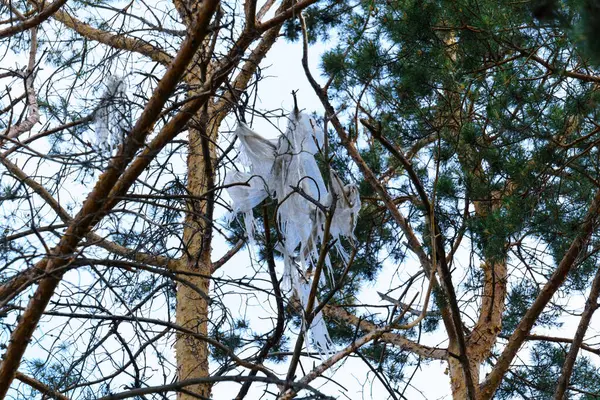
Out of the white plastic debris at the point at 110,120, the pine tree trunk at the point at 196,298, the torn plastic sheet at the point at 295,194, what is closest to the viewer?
the white plastic debris at the point at 110,120

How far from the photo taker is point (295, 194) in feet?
12.9

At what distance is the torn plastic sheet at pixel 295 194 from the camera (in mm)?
3848

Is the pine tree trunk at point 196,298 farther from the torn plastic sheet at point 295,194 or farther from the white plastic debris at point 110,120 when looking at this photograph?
the white plastic debris at point 110,120

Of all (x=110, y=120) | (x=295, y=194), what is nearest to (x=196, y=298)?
(x=295, y=194)

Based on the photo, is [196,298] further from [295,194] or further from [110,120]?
[110,120]

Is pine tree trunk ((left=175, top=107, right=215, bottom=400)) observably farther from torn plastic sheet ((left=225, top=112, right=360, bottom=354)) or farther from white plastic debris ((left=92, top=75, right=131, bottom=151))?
white plastic debris ((left=92, top=75, right=131, bottom=151))

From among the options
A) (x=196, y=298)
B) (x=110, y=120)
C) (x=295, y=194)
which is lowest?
(x=110, y=120)

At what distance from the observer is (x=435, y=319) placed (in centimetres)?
693

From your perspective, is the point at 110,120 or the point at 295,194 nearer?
the point at 110,120

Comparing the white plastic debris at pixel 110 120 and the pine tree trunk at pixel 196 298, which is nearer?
the white plastic debris at pixel 110 120

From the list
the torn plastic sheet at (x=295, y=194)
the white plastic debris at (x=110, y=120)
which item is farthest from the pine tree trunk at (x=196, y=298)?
the white plastic debris at (x=110, y=120)

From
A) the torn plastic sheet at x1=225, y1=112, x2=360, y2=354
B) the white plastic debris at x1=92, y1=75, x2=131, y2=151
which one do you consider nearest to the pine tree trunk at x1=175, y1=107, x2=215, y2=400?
the torn plastic sheet at x1=225, y1=112, x2=360, y2=354

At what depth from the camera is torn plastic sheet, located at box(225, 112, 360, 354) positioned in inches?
151

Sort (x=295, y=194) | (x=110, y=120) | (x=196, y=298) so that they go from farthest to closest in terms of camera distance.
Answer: (x=196, y=298) < (x=295, y=194) < (x=110, y=120)
